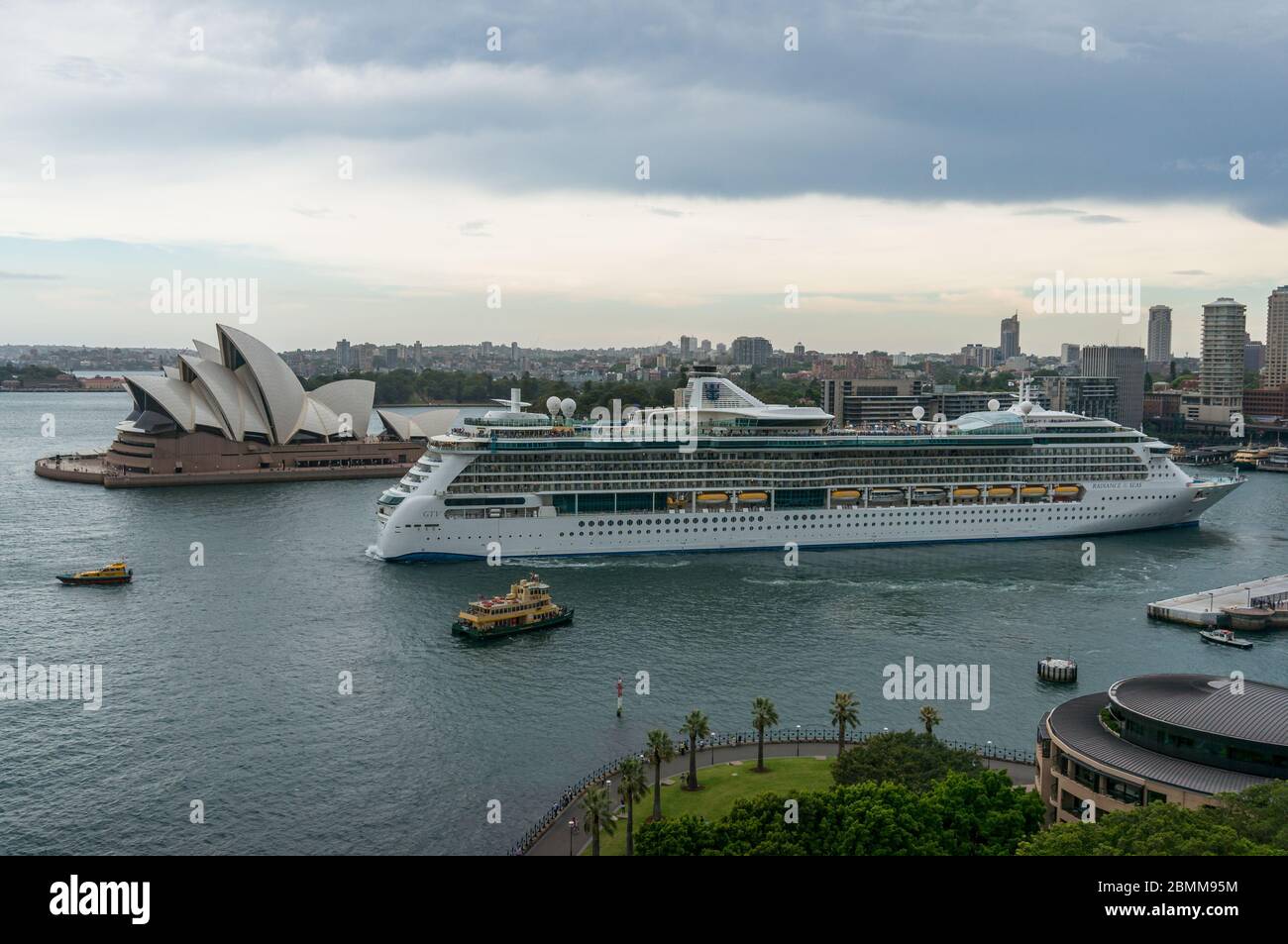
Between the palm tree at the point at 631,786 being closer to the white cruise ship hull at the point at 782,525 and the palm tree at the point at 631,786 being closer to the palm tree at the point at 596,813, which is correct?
the palm tree at the point at 596,813

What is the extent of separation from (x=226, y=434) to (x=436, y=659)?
44851 mm

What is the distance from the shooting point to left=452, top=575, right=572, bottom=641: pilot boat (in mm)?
28859

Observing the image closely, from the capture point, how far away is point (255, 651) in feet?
88.6

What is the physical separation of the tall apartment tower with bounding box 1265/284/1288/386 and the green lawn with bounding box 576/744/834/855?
6014 inches

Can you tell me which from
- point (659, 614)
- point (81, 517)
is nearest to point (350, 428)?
point (81, 517)

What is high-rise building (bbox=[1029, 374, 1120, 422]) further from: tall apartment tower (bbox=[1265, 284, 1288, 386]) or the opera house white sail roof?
the opera house white sail roof

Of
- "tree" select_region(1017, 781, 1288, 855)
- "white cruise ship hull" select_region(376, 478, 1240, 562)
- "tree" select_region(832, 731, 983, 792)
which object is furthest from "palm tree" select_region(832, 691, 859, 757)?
"white cruise ship hull" select_region(376, 478, 1240, 562)

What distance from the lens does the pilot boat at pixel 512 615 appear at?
94.7ft

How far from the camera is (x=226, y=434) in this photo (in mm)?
66375

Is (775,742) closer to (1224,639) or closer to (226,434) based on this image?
(1224,639)

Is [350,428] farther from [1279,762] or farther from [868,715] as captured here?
[1279,762]

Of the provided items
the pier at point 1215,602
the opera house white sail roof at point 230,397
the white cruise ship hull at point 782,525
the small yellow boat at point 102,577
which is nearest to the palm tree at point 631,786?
the pier at point 1215,602

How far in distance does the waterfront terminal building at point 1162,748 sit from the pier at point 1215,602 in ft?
48.2
